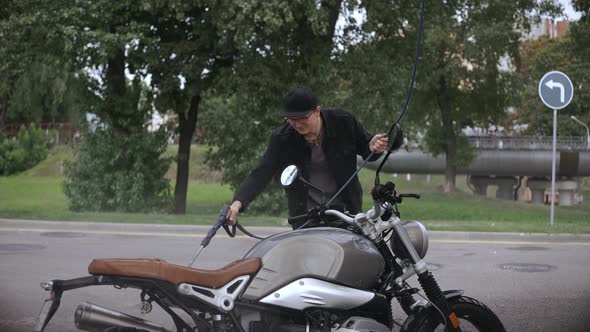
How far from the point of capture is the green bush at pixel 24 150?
1933 inches

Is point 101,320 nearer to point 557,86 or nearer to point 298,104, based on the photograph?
point 298,104

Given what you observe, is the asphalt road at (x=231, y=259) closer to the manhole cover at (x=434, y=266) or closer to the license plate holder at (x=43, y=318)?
the manhole cover at (x=434, y=266)

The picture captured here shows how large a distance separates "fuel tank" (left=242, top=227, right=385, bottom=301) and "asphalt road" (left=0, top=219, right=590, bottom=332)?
493 millimetres

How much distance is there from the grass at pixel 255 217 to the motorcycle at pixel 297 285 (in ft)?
29.7

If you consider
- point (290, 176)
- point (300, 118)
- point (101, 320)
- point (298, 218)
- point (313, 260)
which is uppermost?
point (300, 118)

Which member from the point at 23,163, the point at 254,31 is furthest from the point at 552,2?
the point at 23,163

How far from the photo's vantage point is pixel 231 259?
10055mm

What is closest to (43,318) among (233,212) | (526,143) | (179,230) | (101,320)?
(101,320)

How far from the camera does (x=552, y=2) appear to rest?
3027 cm

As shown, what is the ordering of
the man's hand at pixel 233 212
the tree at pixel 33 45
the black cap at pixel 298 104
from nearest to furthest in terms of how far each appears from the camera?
the man's hand at pixel 233 212 → the black cap at pixel 298 104 → the tree at pixel 33 45

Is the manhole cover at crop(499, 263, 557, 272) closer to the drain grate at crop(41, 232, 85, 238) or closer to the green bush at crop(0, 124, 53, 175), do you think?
the drain grate at crop(41, 232, 85, 238)

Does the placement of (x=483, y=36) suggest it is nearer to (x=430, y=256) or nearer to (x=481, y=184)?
(x=430, y=256)

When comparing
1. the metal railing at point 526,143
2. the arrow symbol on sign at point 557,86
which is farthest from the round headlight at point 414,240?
the metal railing at point 526,143

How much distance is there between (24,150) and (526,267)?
149ft
